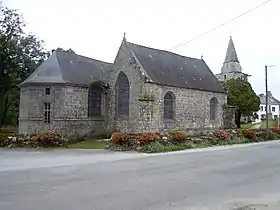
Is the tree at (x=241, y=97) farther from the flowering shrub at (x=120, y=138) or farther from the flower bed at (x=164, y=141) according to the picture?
the flowering shrub at (x=120, y=138)

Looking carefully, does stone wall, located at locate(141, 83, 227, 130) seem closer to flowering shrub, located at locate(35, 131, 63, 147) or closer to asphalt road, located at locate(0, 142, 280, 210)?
flowering shrub, located at locate(35, 131, 63, 147)

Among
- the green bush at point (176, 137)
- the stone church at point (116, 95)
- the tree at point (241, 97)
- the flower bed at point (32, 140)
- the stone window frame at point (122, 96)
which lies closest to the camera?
the flower bed at point (32, 140)

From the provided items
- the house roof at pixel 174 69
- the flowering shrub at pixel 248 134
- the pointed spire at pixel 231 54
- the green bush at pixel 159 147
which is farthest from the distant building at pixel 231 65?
the green bush at pixel 159 147

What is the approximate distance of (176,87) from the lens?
3281 cm

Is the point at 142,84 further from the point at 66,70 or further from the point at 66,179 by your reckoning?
the point at 66,179

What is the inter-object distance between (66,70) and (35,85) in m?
3.16

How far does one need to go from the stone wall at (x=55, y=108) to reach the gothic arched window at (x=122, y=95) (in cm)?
348

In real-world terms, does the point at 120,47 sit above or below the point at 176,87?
above

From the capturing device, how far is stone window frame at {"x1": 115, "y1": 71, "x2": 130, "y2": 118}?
3203 cm

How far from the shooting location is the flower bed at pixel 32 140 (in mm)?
22312

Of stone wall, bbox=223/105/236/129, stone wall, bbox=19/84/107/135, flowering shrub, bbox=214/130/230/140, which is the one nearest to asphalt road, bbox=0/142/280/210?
flowering shrub, bbox=214/130/230/140

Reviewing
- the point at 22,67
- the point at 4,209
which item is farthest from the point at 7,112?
the point at 4,209

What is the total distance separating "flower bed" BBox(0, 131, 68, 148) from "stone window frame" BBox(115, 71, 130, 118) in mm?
10308

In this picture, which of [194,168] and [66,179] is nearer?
[66,179]
